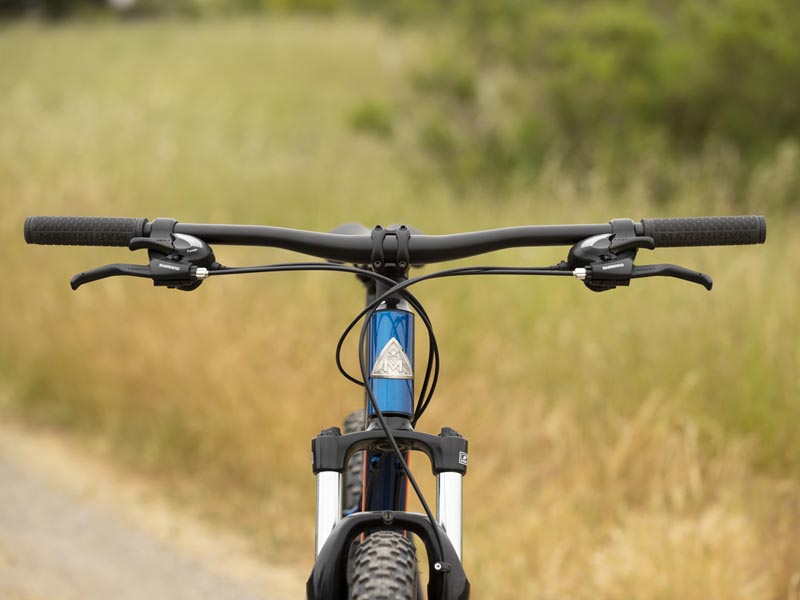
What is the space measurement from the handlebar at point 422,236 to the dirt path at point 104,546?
8.44 ft

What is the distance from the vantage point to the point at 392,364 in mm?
1762

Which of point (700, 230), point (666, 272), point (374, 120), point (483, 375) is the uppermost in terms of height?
point (374, 120)

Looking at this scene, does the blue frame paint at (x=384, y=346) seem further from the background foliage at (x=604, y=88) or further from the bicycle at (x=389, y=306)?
the background foliage at (x=604, y=88)

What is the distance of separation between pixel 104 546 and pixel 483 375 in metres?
2.18

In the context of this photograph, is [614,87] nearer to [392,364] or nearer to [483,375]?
[483,375]

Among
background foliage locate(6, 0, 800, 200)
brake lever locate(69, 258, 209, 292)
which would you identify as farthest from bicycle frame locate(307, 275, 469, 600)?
background foliage locate(6, 0, 800, 200)

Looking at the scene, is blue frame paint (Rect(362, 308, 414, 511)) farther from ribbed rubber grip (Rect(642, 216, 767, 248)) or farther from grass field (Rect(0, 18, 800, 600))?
grass field (Rect(0, 18, 800, 600))

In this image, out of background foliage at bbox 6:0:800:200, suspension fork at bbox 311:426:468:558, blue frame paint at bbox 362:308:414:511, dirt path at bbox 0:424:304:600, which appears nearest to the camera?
suspension fork at bbox 311:426:468:558

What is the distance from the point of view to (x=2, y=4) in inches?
1236

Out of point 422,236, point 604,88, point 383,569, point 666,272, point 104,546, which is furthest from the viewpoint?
point 604,88

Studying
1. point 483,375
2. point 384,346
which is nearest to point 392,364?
point 384,346

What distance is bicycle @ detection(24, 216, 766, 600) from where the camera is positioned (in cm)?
161

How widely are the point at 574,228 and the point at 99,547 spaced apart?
3.44 m

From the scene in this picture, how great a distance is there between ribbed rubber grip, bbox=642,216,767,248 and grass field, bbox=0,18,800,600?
1819 millimetres
